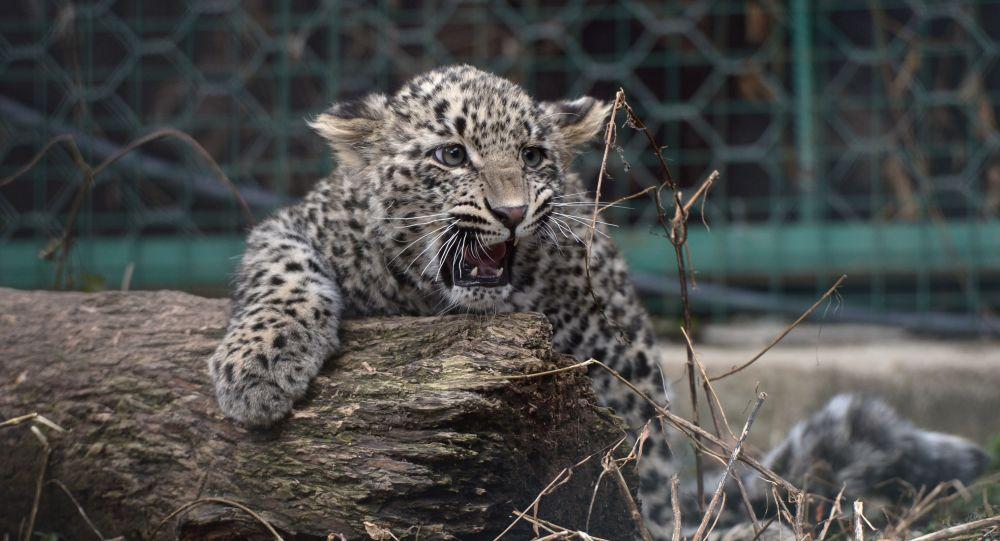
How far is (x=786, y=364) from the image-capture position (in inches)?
221

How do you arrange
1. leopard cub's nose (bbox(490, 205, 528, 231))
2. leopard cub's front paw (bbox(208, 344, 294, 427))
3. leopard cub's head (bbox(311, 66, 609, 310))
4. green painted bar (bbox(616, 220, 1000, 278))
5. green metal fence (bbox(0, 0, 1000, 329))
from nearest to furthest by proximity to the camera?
leopard cub's front paw (bbox(208, 344, 294, 427)), leopard cub's nose (bbox(490, 205, 528, 231)), leopard cub's head (bbox(311, 66, 609, 310)), green painted bar (bbox(616, 220, 1000, 278)), green metal fence (bbox(0, 0, 1000, 329))

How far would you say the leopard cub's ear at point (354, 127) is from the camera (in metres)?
3.71

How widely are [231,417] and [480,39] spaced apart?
4.23m

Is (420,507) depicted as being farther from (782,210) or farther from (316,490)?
(782,210)

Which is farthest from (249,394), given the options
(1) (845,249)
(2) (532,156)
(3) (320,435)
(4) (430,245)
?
(1) (845,249)

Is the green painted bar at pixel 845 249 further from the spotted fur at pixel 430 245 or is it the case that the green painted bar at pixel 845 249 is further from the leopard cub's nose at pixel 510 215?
the leopard cub's nose at pixel 510 215

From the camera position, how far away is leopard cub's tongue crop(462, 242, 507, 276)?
3.22m

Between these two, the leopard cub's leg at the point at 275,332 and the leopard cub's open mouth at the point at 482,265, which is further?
the leopard cub's open mouth at the point at 482,265

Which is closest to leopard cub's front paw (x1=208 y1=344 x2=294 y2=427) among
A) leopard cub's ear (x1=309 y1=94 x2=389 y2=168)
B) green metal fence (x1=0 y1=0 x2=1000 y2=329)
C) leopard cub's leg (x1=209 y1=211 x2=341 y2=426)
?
leopard cub's leg (x1=209 y1=211 x2=341 y2=426)

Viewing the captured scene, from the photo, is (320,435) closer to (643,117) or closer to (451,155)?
(451,155)

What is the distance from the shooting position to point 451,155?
3.37m

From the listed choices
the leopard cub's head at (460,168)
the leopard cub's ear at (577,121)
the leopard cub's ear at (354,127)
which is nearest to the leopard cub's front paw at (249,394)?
the leopard cub's head at (460,168)

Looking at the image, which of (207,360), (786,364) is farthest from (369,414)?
(786,364)

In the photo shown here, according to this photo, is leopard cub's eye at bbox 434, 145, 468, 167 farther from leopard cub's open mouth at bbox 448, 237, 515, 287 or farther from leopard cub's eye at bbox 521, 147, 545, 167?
leopard cub's open mouth at bbox 448, 237, 515, 287
